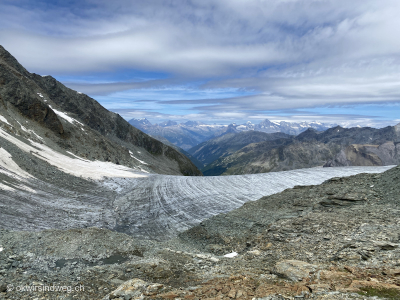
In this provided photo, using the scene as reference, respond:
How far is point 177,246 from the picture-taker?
17141mm

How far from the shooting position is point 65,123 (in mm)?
74125

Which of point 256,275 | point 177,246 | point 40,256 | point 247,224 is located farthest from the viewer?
point 247,224

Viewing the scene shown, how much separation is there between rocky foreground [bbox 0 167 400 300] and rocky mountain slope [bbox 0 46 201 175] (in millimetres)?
43859

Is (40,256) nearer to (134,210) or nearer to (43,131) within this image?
(134,210)

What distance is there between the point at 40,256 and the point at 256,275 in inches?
480

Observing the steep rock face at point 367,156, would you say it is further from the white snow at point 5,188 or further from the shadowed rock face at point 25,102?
the white snow at point 5,188

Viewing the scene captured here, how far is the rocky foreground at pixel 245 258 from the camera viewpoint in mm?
8133

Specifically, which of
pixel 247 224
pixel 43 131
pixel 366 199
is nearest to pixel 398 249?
pixel 366 199

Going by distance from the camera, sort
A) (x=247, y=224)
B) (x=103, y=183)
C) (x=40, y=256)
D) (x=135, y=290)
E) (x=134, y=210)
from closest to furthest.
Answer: (x=135, y=290) < (x=40, y=256) < (x=247, y=224) < (x=134, y=210) < (x=103, y=183)

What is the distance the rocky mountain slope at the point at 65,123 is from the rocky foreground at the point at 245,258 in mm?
43859

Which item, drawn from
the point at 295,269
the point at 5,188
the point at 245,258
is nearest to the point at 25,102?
the point at 5,188

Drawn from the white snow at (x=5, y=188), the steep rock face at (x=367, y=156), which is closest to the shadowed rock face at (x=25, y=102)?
the white snow at (x=5, y=188)

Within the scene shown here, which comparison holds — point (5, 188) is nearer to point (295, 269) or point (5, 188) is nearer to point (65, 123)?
point (295, 269)

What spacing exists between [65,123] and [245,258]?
256ft
